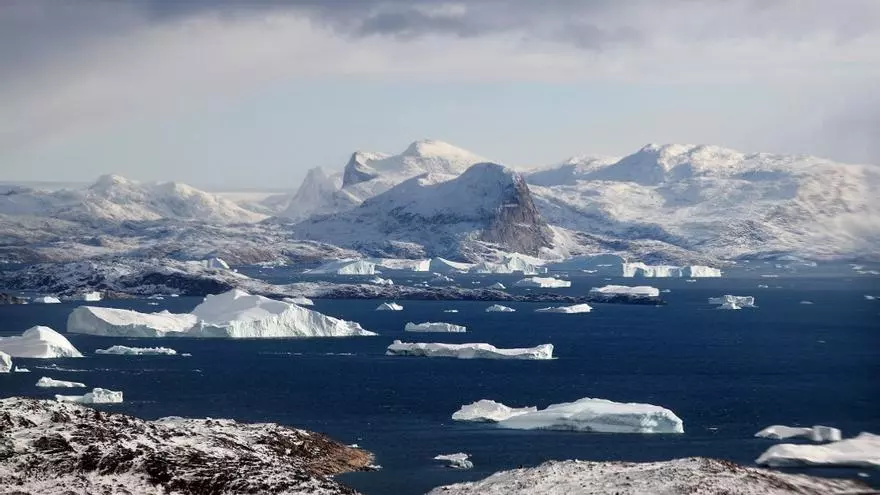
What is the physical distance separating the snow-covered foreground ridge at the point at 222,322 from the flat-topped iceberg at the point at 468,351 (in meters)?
17.1

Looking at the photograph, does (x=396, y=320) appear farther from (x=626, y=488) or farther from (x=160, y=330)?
(x=626, y=488)

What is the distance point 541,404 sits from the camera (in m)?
82.8

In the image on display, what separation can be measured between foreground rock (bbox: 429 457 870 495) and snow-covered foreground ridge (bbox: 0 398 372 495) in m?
6.13

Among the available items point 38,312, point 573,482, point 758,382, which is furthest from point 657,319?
point 573,482

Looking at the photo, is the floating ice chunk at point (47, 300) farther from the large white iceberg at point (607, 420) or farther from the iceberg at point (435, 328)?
the large white iceberg at point (607, 420)

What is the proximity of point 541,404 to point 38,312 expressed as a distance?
9674cm

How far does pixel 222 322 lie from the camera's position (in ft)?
412

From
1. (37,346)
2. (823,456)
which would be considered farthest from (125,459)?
(37,346)

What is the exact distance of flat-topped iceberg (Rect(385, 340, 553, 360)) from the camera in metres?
109

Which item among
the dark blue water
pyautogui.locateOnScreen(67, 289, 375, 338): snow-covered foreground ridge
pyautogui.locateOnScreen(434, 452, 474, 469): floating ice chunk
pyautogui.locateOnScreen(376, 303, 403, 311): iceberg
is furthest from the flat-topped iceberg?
pyautogui.locateOnScreen(376, 303, 403, 311): iceberg

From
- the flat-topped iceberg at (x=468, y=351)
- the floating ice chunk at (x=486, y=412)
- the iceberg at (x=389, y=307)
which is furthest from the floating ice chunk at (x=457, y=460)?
the iceberg at (x=389, y=307)

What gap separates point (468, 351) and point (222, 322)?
2770 centimetres

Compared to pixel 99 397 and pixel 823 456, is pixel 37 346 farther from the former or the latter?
pixel 823 456

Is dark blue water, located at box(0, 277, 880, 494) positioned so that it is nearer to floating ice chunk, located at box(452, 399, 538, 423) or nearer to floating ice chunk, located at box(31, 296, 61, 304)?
floating ice chunk, located at box(452, 399, 538, 423)
